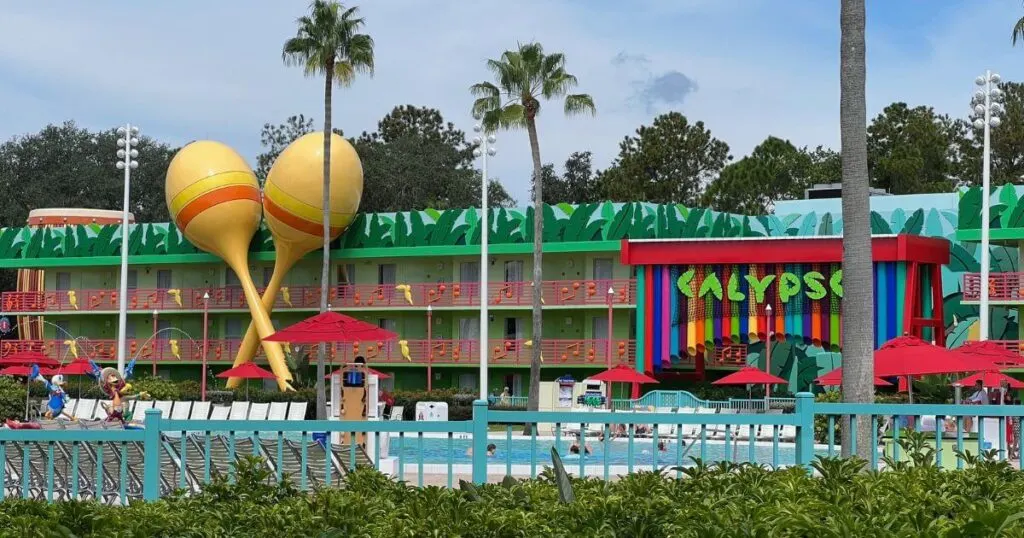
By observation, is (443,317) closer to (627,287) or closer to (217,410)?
(627,287)

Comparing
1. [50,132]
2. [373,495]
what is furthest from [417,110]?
[373,495]

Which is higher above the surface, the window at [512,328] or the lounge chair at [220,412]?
the window at [512,328]

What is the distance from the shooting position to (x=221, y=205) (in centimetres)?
4753

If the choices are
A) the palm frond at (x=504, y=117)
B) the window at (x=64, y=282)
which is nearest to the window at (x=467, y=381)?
the palm frond at (x=504, y=117)

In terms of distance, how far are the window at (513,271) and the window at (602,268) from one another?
107 inches

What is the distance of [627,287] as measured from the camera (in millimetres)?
43969

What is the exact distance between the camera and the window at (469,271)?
4825cm

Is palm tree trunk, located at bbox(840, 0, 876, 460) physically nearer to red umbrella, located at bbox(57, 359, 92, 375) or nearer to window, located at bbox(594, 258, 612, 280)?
red umbrella, located at bbox(57, 359, 92, 375)

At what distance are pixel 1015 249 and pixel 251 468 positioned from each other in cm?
4241

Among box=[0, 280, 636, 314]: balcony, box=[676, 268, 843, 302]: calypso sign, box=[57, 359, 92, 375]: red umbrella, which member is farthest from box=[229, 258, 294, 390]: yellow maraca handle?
box=[676, 268, 843, 302]: calypso sign

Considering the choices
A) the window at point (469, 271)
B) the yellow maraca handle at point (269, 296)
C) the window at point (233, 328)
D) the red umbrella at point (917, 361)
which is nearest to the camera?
the red umbrella at point (917, 361)

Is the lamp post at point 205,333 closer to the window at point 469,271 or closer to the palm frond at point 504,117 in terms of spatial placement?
the window at point 469,271

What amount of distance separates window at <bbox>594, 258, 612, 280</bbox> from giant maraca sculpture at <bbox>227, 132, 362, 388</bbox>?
816 cm

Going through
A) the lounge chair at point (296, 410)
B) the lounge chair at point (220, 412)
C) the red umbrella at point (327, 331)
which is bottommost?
the lounge chair at point (220, 412)
